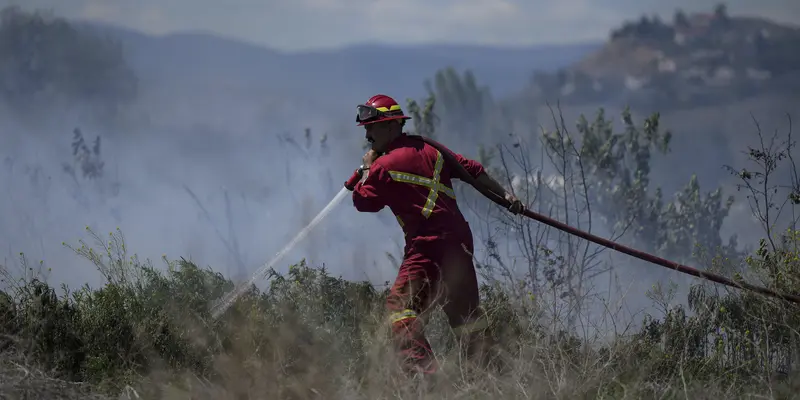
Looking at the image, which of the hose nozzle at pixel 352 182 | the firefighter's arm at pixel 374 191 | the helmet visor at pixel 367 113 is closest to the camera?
the firefighter's arm at pixel 374 191

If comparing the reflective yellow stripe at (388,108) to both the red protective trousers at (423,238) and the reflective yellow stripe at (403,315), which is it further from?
the reflective yellow stripe at (403,315)

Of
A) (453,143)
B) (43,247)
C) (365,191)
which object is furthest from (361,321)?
(453,143)

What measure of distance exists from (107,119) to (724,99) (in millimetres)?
57987

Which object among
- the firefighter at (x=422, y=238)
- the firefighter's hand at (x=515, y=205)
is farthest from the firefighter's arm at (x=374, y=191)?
the firefighter's hand at (x=515, y=205)

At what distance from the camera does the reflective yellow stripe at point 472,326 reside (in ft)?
20.4

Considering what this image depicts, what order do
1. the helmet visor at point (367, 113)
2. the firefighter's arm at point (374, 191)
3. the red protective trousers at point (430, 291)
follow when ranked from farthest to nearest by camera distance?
the helmet visor at point (367, 113) < the firefighter's arm at point (374, 191) < the red protective trousers at point (430, 291)

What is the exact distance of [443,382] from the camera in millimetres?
5379

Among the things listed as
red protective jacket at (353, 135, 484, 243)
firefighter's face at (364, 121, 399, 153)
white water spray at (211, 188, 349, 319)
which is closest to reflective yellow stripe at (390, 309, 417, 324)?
red protective jacket at (353, 135, 484, 243)

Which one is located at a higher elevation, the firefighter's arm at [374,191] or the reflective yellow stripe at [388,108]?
the reflective yellow stripe at [388,108]

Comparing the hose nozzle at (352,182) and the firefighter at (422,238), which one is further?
the hose nozzle at (352,182)

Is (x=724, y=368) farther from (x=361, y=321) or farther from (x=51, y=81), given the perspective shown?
(x=51, y=81)

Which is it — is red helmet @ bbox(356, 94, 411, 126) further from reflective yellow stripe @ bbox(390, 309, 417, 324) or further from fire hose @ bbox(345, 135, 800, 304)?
reflective yellow stripe @ bbox(390, 309, 417, 324)

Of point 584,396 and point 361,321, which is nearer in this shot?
point 584,396

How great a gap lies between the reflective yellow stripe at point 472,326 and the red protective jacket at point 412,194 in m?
0.54
